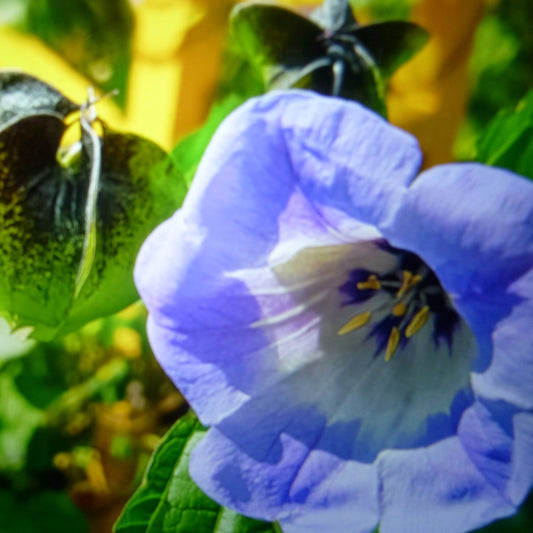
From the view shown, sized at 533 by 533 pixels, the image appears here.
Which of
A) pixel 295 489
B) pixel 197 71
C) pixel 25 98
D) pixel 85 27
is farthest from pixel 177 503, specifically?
pixel 85 27

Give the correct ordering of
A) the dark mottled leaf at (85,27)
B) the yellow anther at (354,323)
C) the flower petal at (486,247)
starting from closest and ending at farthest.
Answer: the flower petal at (486,247) → the yellow anther at (354,323) → the dark mottled leaf at (85,27)

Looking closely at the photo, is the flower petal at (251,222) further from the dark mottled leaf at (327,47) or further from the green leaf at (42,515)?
the green leaf at (42,515)

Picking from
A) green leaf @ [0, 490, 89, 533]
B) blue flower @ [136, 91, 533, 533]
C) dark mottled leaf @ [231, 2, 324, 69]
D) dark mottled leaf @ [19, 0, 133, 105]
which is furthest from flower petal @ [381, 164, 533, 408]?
dark mottled leaf @ [19, 0, 133, 105]

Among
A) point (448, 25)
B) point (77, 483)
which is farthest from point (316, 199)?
point (77, 483)

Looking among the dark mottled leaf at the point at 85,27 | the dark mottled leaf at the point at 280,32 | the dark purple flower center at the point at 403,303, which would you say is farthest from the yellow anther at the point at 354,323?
the dark mottled leaf at the point at 85,27

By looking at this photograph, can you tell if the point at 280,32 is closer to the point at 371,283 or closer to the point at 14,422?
the point at 371,283

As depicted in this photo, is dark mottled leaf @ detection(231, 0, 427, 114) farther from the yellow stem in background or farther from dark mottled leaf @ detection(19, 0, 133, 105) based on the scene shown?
dark mottled leaf @ detection(19, 0, 133, 105)

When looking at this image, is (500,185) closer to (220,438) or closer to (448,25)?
(220,438)
